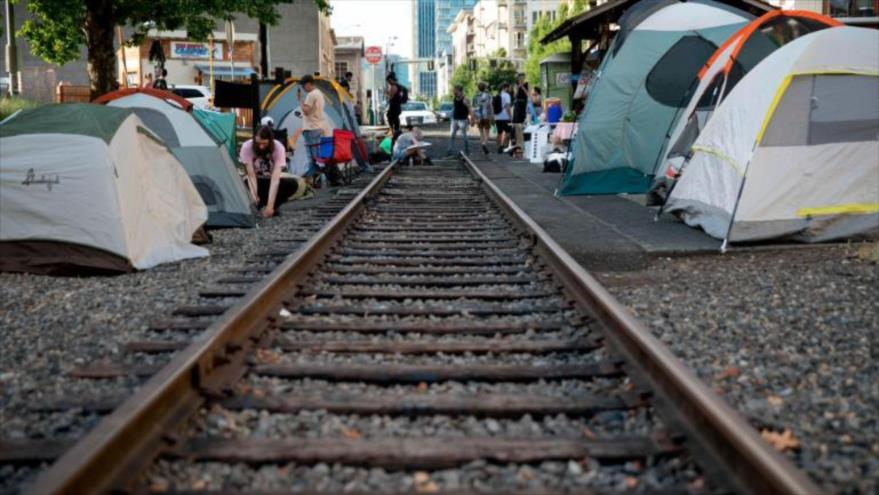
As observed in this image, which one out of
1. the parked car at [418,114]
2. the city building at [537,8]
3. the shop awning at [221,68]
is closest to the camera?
the shop awning at [221,68]

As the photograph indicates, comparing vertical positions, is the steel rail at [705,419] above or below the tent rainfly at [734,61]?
below

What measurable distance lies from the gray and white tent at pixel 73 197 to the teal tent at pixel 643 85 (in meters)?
7.04

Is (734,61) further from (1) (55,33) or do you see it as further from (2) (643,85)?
(1) (55,33)

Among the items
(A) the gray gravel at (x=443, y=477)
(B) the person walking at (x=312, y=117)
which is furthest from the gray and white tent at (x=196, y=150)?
(A) the gray gravel at (x=443, y=477)

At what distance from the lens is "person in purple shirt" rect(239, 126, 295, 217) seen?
1175cm

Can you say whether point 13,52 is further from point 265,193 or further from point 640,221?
point 640,221

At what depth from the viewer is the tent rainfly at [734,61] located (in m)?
10.2

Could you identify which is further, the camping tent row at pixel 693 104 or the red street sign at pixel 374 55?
the red street sign at pixel 374 55

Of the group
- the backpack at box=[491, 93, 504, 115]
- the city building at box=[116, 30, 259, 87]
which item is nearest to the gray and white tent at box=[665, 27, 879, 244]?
the backpack at box=[491, 93, 504, 115]

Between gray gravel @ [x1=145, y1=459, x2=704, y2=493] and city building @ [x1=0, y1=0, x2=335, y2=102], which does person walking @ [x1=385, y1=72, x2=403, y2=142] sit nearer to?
gray gravel @ [x1=145, y1=459, x2=704, y2=493]


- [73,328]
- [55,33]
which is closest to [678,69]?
[73,328]

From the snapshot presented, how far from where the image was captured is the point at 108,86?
63.9ft

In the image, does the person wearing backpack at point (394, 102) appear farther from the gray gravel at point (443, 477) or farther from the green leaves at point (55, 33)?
the gray gravel at point (443, 477)

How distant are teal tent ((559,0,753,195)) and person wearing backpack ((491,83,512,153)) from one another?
12328 millimetres
